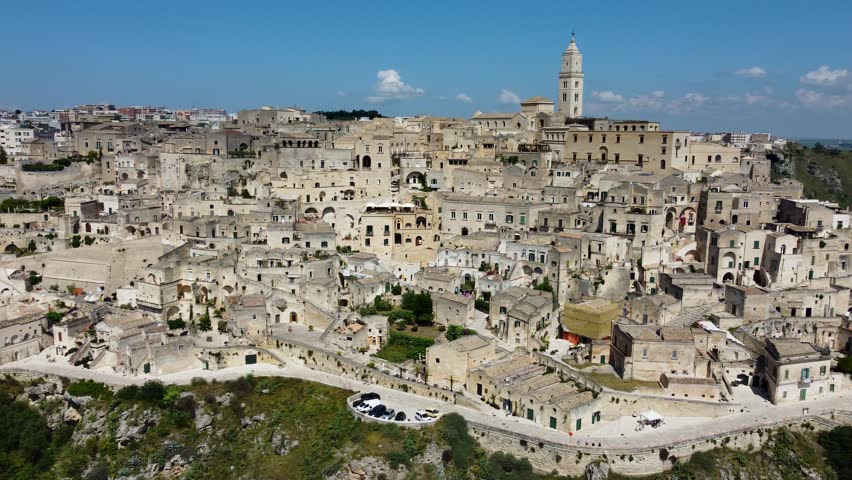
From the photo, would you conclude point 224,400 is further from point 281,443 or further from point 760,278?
point 760,278

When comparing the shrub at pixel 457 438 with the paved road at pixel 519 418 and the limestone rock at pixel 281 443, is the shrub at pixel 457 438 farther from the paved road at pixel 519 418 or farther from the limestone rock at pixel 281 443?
the limestone rock at pixel 281 443

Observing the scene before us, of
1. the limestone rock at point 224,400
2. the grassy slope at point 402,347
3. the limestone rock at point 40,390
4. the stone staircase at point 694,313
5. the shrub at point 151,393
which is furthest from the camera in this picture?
the stone staircase at point 694,313

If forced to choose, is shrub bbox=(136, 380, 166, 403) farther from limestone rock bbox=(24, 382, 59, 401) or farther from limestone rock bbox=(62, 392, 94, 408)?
limestone rock bbox=(24, 382, 59, 401)

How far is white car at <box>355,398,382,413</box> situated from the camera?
25958 millimetres

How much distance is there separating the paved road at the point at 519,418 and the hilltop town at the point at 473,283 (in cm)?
11

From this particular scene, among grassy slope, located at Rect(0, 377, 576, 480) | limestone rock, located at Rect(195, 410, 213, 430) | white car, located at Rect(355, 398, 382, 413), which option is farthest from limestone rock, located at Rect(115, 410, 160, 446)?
white car, located at Rect(355, 398, 382, 413)

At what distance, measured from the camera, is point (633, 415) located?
82.6ft

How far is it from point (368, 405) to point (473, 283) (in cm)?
1098

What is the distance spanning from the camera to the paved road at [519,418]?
77.8ft

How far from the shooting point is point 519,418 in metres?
25.0

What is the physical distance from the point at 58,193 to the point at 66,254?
1178cm

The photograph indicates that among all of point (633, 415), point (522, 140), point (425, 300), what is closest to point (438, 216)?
point (425, 300)

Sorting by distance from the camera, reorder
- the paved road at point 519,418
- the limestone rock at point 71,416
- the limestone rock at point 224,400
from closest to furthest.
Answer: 1. the paved road at point 519,418
2. the limestone rock at point 224,400
3. the limestone rock at point 71,416

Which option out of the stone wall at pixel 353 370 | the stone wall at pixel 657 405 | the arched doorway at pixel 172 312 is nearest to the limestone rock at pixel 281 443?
the stone wall at pixel 353 370
